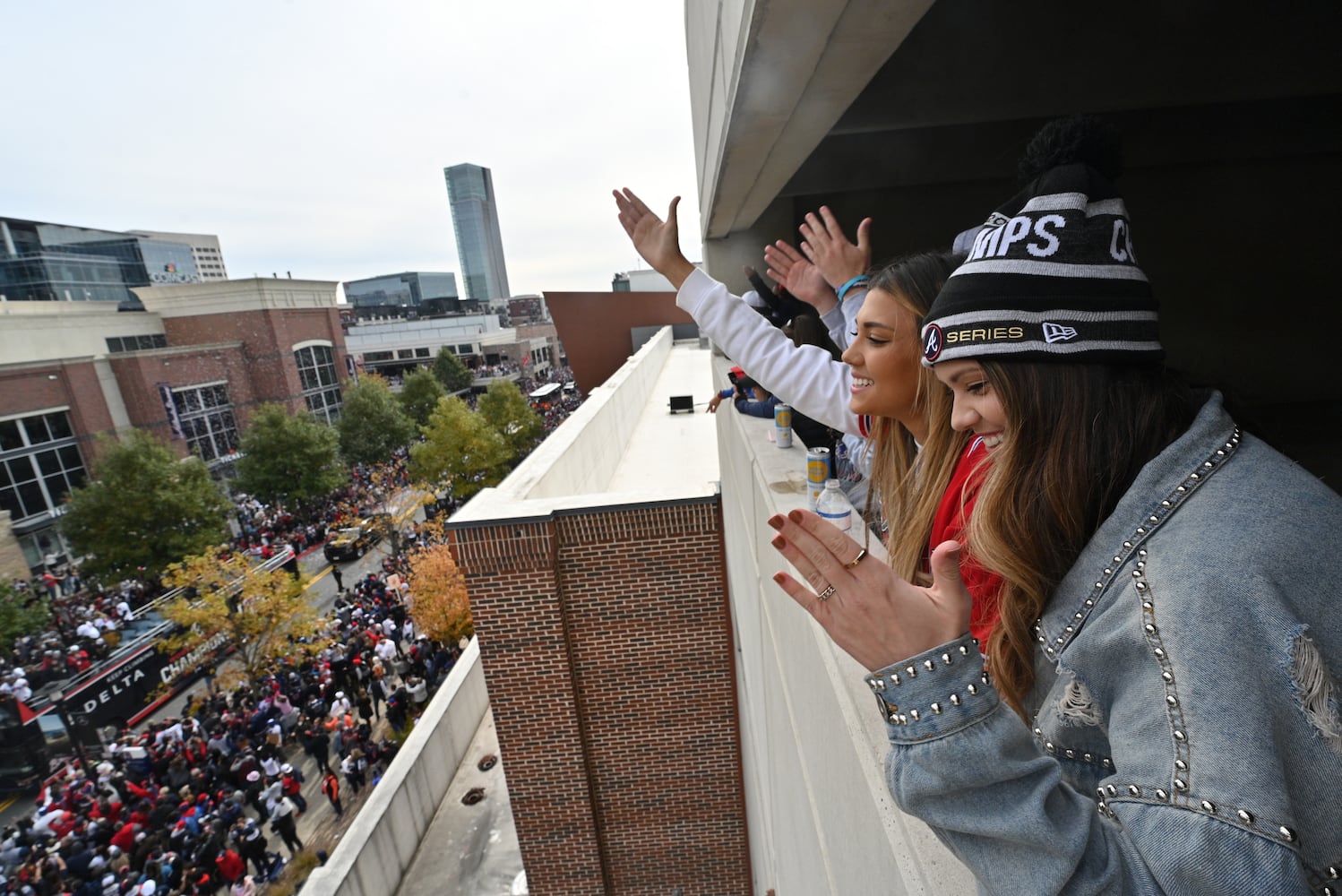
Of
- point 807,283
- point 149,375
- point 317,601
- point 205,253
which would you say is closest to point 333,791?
point 317,601

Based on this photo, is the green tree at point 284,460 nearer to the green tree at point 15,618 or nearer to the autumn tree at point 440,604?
the green tree at point 15,618

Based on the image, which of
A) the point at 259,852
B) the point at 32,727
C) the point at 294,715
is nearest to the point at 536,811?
the point at 259,852

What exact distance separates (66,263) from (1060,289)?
59623 millimetres

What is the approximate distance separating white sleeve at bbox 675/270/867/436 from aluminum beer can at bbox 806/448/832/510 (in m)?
0.15

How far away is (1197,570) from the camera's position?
718 millimetres

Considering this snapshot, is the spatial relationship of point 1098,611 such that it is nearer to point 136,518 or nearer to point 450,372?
point 136,518

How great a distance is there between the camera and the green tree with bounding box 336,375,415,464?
29172 millimetres

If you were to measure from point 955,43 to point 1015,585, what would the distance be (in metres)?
4.24

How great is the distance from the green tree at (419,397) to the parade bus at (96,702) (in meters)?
20.2

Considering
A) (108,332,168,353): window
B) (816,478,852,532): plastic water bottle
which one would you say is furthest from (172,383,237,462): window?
(816,478,852,532): plastic water bottle

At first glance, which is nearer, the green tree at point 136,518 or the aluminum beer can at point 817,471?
the aluminum beer can at point 817,471

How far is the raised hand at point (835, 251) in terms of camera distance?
8.41 ft

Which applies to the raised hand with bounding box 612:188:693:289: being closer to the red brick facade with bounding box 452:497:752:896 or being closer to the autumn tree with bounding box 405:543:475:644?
the red brick facade with bounding box 452:497:752:896

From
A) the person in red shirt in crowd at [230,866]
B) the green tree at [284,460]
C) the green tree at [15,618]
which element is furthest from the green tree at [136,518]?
the person in red shirt in crowd at [230,866]
